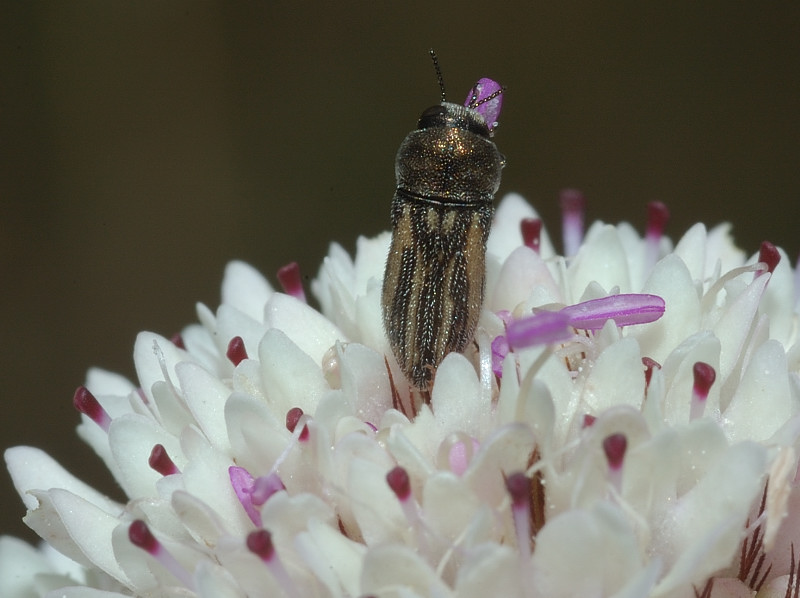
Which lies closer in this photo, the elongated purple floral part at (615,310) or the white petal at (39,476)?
the elongated purple floral part at (615,310)

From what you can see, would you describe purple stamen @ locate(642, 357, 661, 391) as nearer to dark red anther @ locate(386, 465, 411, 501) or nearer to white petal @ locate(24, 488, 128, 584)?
dark red anther @ locate(386, 465, 411, 501)

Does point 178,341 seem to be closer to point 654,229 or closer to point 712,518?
point 654,229

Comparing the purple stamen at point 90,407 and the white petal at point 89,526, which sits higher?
the purple stamen at point 90,407

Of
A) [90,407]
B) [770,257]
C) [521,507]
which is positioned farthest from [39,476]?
[770,257]

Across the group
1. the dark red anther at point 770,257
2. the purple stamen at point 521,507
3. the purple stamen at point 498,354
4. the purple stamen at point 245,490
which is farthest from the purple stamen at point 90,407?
the dark red anther at point 770,257

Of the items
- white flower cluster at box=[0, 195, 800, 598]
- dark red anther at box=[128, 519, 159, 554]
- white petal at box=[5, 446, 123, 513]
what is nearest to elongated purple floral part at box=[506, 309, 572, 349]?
white flower cluster at box=[0, 195, 800, 598]

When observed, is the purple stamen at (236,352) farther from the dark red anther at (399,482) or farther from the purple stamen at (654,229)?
the purple stamen at (654,229)
